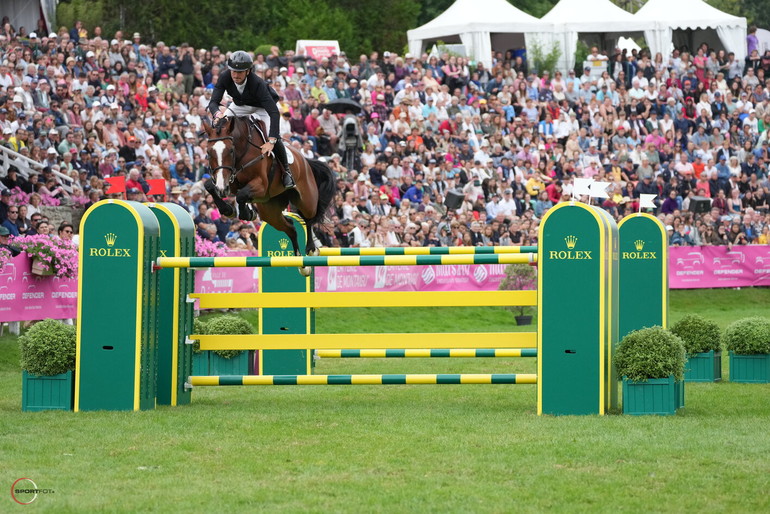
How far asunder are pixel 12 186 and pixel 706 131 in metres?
19.2

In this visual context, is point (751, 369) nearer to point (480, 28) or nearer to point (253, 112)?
point (253, 112)

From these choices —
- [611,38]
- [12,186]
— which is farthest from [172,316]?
[611,38]

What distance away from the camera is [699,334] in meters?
12.3

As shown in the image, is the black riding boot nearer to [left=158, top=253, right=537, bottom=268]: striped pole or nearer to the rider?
the rider

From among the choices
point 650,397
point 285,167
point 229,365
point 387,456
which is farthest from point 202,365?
point 387,456

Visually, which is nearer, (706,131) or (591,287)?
(591,287)

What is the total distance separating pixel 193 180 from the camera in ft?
67.2

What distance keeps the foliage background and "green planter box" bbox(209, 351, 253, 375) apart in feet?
93.4

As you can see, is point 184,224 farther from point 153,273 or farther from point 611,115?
point 611,115

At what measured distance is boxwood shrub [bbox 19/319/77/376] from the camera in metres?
9.30

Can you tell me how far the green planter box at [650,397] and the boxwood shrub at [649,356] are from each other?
6 cm

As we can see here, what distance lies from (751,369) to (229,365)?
578 centimetres

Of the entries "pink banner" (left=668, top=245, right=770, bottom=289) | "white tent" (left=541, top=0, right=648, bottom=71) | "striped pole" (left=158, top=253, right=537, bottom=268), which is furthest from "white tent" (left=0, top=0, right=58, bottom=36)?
"striped pole" (left=158, top=253, right=537, bottom=268)

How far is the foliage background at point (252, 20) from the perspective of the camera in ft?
133
